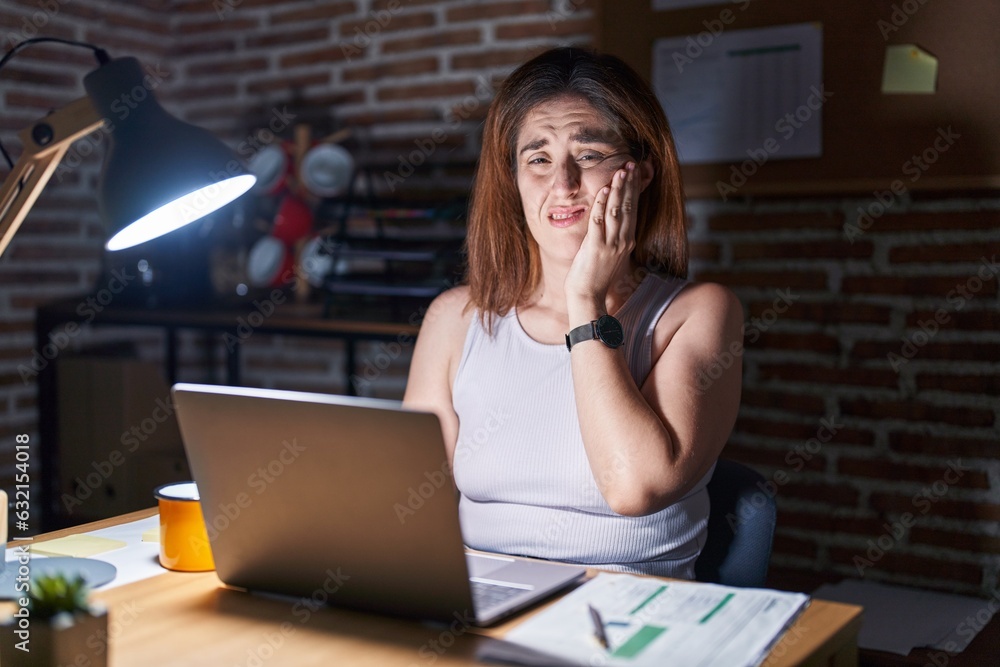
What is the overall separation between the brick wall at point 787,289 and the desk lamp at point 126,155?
1.57m

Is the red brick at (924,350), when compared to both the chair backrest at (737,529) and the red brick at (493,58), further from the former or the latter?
the red brick at (493,58)

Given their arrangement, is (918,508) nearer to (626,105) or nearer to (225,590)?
(626,105)

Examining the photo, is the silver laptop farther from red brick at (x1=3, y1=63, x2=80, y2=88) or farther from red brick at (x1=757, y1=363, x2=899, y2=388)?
red brick at (x1=3, y1=63, x2=80, y2=88)

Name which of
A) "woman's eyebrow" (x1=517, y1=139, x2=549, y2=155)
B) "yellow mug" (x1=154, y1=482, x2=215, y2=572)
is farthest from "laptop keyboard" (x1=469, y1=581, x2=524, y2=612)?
"woman's eyebrow" (x1=517, y1=139, x2=549, y2=155)

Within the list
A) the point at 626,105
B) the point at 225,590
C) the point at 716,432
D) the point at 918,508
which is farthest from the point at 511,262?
the point at 918,508

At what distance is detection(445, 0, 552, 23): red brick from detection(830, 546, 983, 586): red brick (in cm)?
161

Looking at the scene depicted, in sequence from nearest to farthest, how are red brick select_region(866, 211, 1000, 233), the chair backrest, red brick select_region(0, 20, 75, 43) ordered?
the chair backrest < red brick select_region(866, 211, 1000, 233) < red brick select_region(0, 20, 75, 43)

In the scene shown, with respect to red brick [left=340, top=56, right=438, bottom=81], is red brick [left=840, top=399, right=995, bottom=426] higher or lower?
lower

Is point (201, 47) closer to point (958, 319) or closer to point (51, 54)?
point (51, 54)

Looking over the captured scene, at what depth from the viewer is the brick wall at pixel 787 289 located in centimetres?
222

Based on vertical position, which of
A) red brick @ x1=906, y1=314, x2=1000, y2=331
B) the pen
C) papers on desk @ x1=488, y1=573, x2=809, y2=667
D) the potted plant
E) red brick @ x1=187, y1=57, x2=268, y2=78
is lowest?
papers on desk @ x1=488, y1=573, x2=809, y2=667

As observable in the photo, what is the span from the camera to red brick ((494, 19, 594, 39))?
106 inches

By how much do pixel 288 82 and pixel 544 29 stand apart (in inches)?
37.1

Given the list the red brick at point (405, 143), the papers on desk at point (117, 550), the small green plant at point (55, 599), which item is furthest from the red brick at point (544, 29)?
the small green plant at point (55, 599)
